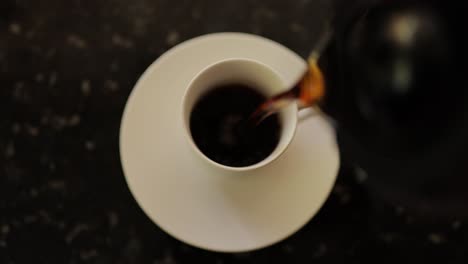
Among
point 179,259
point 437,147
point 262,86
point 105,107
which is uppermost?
point 437,147

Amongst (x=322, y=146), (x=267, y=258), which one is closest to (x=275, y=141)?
(x=322, y=146)

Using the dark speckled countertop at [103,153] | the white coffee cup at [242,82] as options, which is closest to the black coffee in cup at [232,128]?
the white coffee cup at [242,82]

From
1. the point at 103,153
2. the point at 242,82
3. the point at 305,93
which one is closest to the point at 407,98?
the point at 305,93

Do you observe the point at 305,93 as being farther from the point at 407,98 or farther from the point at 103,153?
the point at 103,153

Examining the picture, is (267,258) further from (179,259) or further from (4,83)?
(4,83)

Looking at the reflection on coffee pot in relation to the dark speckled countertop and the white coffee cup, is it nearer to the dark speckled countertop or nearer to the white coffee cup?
the white coffee cup

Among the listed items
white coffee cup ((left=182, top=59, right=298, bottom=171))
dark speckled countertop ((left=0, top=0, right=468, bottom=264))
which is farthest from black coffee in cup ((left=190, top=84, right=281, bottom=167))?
dark speckled countertop ((left=0, top=0, right=468, bottom=264))
